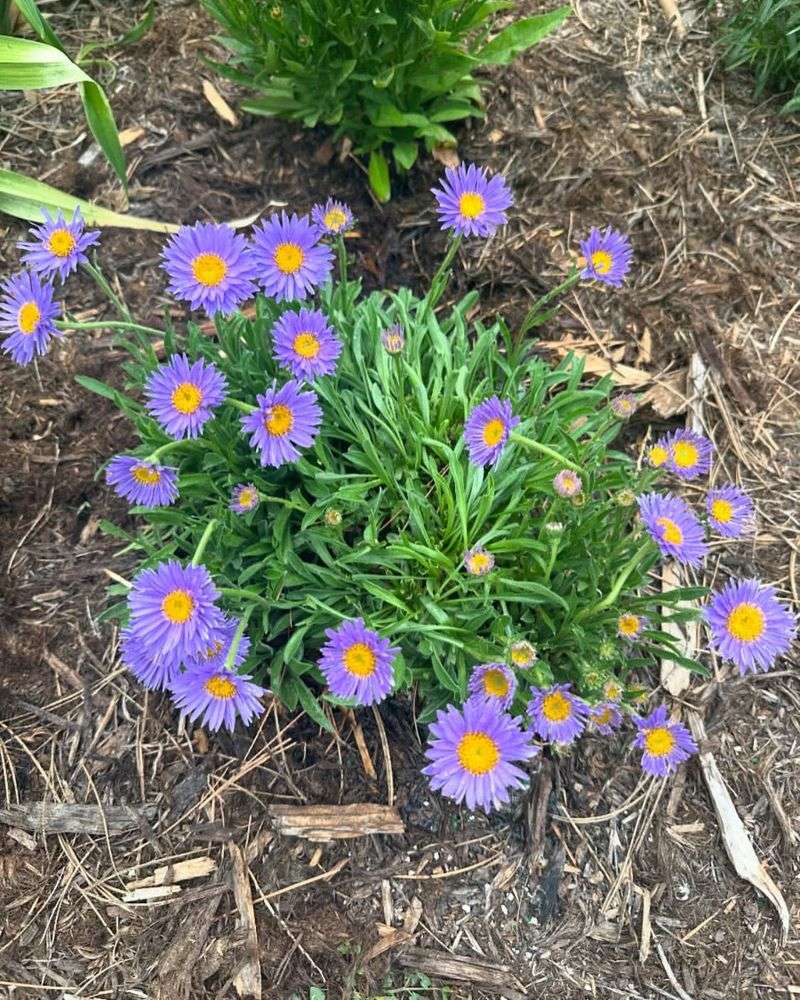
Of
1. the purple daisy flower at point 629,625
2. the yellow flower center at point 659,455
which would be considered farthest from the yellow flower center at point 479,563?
the yellow flower center at point 659,455

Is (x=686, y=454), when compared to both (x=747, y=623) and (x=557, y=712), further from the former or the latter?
(x=557, y=712)

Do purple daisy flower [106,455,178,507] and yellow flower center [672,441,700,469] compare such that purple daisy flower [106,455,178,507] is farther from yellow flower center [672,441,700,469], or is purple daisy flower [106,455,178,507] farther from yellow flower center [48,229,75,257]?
yellow flower center [672,441,700,469]

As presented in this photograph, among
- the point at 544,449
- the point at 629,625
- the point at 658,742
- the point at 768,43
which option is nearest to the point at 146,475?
the point at 544,449

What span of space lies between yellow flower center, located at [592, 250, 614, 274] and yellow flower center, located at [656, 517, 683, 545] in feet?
2.52

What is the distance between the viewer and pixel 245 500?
2.04 metres

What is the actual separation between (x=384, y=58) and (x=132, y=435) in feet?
5.15

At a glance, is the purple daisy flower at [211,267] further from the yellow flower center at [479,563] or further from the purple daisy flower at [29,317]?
the yellow flower center at [479,563]

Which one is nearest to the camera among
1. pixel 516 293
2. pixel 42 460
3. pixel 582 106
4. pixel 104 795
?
pixel 104 795

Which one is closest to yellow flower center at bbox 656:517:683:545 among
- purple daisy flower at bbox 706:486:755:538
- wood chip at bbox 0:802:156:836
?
purple daisy flower at bbox 706:486:755:538

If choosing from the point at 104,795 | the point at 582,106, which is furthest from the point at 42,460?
the point at 582,106

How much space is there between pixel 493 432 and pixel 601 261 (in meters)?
0.66

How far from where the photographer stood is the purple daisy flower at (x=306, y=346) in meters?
1.95

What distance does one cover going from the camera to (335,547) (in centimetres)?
220

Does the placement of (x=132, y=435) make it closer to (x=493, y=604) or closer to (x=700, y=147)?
(x=493, y=604)
